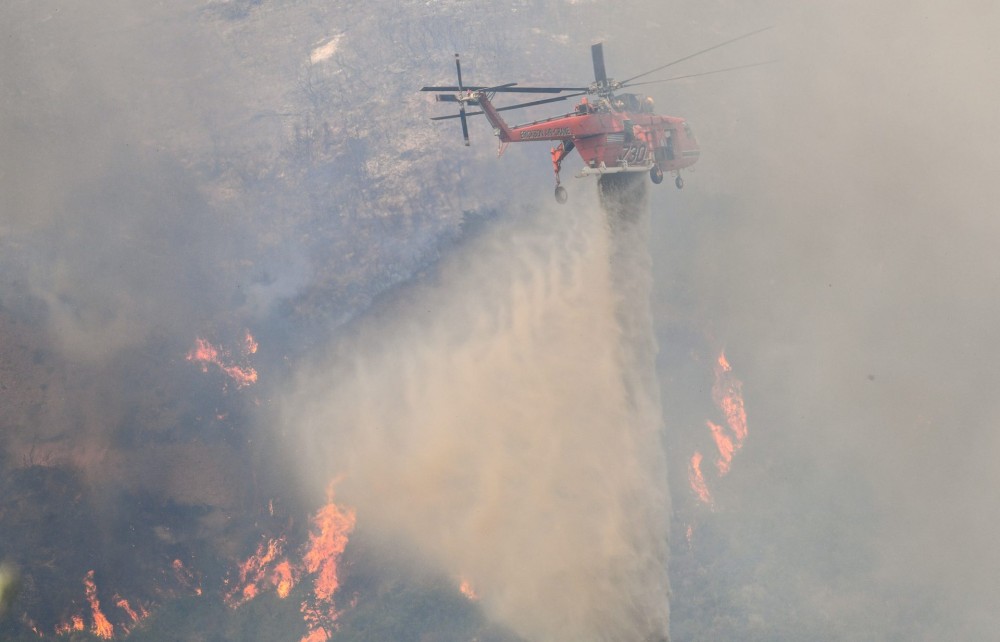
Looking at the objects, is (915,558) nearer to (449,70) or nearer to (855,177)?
(855,177)

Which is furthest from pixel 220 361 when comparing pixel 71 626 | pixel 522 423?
pixel 522 423

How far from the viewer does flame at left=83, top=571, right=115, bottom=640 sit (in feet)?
142

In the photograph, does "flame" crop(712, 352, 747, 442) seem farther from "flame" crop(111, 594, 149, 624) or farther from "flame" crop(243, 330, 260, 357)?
"flame" crop(111, 594, 149, 624)

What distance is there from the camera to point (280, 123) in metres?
64.1

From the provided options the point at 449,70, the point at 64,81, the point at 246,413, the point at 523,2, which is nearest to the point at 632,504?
the point at 246,413

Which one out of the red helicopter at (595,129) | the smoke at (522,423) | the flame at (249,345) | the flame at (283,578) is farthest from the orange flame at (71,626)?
the red helicopter at (595,129)

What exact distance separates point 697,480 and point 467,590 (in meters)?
20.9

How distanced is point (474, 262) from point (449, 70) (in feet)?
72.2

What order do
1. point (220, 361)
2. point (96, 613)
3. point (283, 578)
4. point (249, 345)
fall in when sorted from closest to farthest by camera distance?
point (96, 613)
point (283, 578)
point (220, 361)
point (249, 345)

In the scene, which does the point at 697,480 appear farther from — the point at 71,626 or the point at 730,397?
the point at 71,626

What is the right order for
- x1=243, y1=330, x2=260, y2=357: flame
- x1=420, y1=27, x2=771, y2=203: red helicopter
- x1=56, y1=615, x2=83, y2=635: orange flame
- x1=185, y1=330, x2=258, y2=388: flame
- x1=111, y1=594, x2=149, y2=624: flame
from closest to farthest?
x1=420, y1=27, x2=771, y2=203: red helicopter
x1=56, y1=615, x2=83, y2=635: orange flame
x1=111, y1=594, x2=149, y2=624: flame
x1=185, y1=330, x2=258, y2=388: flame
x1=243, y1=330, x2=260, y2=357: flame

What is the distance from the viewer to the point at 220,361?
174 ft

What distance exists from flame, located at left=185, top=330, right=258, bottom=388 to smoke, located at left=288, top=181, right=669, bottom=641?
4.22 metres

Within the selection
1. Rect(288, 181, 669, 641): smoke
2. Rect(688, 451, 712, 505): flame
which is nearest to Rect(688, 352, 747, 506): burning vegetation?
Rect(688, 451, 712, 505): flame
